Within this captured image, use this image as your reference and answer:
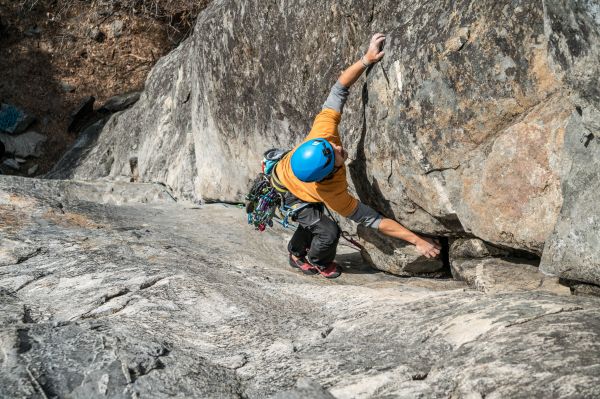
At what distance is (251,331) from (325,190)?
1835mm

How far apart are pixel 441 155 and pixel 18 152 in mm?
12713

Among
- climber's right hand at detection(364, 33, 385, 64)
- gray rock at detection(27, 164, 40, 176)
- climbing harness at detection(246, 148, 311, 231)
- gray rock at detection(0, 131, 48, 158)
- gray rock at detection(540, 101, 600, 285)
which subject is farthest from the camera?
gray rock at detection(0, 131, 48, 158)

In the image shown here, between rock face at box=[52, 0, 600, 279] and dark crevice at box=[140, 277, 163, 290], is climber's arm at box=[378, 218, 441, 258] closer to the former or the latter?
rock face at box=[52, 0, 600, 279]

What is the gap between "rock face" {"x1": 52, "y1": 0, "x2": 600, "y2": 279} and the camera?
175 inches

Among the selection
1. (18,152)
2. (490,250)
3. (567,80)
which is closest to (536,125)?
(567,80)

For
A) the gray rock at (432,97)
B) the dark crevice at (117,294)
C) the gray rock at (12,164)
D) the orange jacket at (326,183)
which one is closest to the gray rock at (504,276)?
the gray rock at (432,97)

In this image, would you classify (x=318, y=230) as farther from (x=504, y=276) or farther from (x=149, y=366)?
(x=149, y=366)

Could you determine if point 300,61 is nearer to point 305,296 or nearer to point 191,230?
point 191,230

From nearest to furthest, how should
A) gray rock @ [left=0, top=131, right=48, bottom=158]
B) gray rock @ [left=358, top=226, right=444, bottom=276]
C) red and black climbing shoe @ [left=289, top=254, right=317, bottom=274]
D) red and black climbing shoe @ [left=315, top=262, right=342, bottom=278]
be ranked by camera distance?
gray rock @ [left=358, top=226, right=444, bottom=276] < red and black climbing shoe @ [left=315, top=262, right=342, bottom=278] < red and black climbing shoe @ [left=289, top=254, right=317, bottom=274] < gray rock @ [left=0, top=131, right=48, bottom=158]

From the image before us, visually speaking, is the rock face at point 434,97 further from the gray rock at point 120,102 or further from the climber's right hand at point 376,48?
the gray rock at point 120,102

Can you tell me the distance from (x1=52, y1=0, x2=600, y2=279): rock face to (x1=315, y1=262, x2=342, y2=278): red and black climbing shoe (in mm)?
697

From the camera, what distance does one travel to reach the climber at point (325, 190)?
219 inches

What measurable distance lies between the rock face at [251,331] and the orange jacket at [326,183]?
0.70 meters

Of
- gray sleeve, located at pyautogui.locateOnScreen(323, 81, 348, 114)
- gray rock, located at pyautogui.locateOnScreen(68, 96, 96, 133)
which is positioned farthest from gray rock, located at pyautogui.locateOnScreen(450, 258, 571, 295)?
gray rock, located at pyautogui.locateOnScreen(68, 96, 96, 133)
